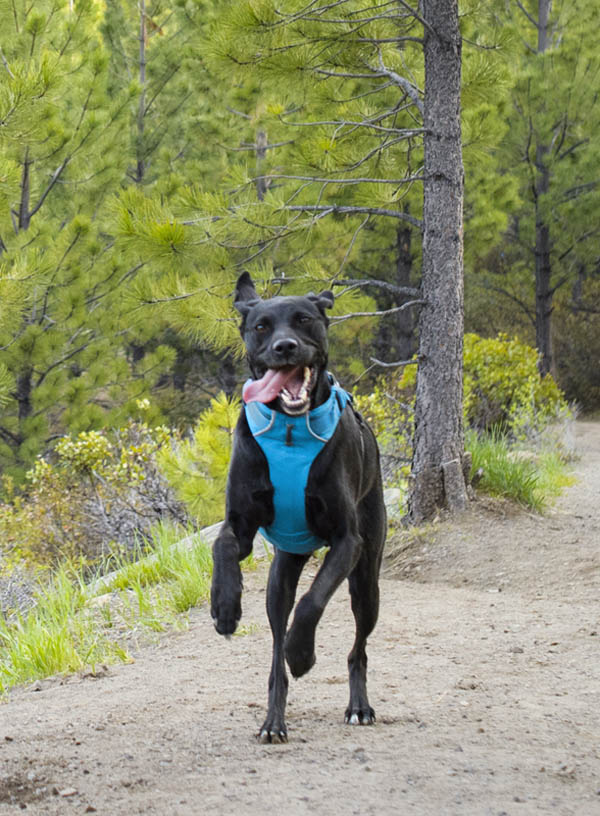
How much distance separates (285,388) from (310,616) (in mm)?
731

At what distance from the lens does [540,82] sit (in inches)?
672

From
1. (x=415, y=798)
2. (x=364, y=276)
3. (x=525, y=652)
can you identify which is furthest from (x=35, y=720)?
(x=364, y=276)

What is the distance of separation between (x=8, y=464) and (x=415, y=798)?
489 inches

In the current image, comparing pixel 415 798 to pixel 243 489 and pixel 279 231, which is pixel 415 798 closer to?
pixel 243 489

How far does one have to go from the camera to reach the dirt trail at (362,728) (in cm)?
286

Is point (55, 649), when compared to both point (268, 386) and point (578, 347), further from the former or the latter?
point (578, 347)

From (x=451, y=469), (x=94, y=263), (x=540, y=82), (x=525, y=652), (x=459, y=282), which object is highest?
(x=540, y=82)

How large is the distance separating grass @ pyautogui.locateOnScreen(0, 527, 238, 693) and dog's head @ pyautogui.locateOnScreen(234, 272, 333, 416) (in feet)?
8.52

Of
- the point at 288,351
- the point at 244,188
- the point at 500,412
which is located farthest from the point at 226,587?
the point at 500,412

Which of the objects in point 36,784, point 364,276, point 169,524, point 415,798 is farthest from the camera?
point 364,276

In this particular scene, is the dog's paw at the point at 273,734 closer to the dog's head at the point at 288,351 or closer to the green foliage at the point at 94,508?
the dog's head at the point at 288,351

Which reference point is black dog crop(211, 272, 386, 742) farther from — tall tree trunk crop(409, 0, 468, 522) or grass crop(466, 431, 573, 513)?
grass crop(466, 431, 573, 513)

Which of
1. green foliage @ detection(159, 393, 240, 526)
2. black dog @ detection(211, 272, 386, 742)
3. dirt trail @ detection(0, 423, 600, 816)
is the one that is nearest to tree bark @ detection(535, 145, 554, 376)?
green foliage @ detection(159, 393, 240, 526)

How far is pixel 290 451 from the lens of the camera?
124 inches
